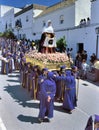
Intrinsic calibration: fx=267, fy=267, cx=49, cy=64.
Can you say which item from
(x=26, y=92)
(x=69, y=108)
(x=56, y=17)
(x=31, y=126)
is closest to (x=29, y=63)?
(x=26, y=92)

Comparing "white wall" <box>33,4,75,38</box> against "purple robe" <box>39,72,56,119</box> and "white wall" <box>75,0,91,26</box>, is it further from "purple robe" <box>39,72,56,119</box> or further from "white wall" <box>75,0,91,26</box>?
"purple robe" <box>39,72,56,119</box>

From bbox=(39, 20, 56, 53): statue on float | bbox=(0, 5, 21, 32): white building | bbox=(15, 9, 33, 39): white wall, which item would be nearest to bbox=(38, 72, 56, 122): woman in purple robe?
bbox=(39, 20, 56, 53): statue on float

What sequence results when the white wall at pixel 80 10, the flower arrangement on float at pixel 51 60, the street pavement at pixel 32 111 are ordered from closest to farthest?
the street pavement at pixel 32 111 < the flower arrangement on float at pixel 51 60 < the white wall at pixel 80 10

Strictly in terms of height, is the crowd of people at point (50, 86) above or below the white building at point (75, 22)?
below

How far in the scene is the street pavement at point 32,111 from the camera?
23.1ft

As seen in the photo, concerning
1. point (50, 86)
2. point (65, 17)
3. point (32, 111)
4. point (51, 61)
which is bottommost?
point (32, 111)

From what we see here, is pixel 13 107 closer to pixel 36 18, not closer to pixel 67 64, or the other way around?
pixel 67 64

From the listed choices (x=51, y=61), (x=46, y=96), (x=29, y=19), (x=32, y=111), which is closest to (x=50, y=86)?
(x=46, y=96)

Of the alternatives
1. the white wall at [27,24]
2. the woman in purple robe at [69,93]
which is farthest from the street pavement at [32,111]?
the white wall at [27,24]

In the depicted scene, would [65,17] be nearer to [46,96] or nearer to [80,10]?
[80,10]

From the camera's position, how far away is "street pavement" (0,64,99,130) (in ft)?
23.1

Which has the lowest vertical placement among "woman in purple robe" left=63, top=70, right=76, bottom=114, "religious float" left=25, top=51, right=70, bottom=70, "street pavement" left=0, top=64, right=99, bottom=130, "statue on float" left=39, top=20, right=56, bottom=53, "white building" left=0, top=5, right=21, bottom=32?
"street pavement" left=0, top=64, right=99, bottom=130

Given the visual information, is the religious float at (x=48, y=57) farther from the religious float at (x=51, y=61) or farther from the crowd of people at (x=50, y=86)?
the crowd of people at (x=50, y=86)

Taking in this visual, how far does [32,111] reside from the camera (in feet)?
27.2
